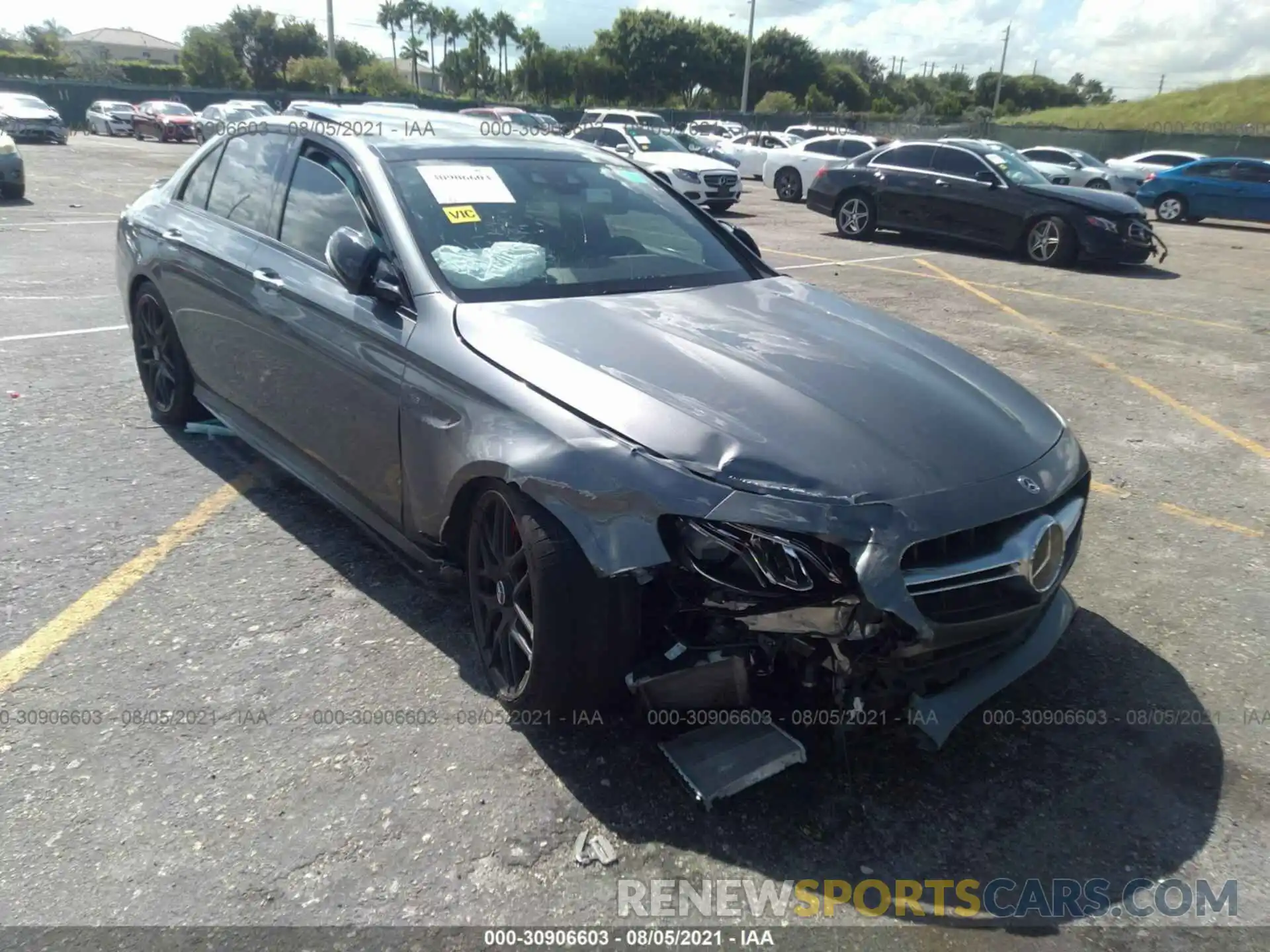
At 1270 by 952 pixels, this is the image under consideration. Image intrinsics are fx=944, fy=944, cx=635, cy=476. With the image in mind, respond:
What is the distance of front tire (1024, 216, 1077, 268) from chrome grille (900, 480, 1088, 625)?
1136cm

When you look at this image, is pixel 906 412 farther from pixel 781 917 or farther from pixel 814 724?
pixel 781 917

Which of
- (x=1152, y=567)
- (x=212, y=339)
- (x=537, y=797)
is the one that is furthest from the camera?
(x=212, y=339)

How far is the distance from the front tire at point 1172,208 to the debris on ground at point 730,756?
23.2 metres

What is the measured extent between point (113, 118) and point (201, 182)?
141 ft

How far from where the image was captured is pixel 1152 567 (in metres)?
4.07

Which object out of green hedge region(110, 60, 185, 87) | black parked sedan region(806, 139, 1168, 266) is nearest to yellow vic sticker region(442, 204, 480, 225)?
black parked sedan region(806, 139, 1168, 266)

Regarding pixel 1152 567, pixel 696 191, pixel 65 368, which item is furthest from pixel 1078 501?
pixel 696 191

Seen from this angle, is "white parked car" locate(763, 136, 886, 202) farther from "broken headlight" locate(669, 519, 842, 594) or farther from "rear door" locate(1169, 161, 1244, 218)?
"broken headlight" locate(669, 519, 842, 594)

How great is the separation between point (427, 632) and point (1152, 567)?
306 centimetres

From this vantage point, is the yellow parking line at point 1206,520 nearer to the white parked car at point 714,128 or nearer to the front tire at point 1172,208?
the front tire at point 1172,208

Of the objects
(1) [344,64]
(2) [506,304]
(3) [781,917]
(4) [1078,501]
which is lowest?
(3) [781,917]

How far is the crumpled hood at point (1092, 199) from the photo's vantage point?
1241 centimetres

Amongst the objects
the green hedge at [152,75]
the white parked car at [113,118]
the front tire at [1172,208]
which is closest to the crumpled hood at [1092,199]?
the front tire at [1172,208]

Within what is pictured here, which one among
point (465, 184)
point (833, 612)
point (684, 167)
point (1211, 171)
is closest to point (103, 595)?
point (465, 184)
